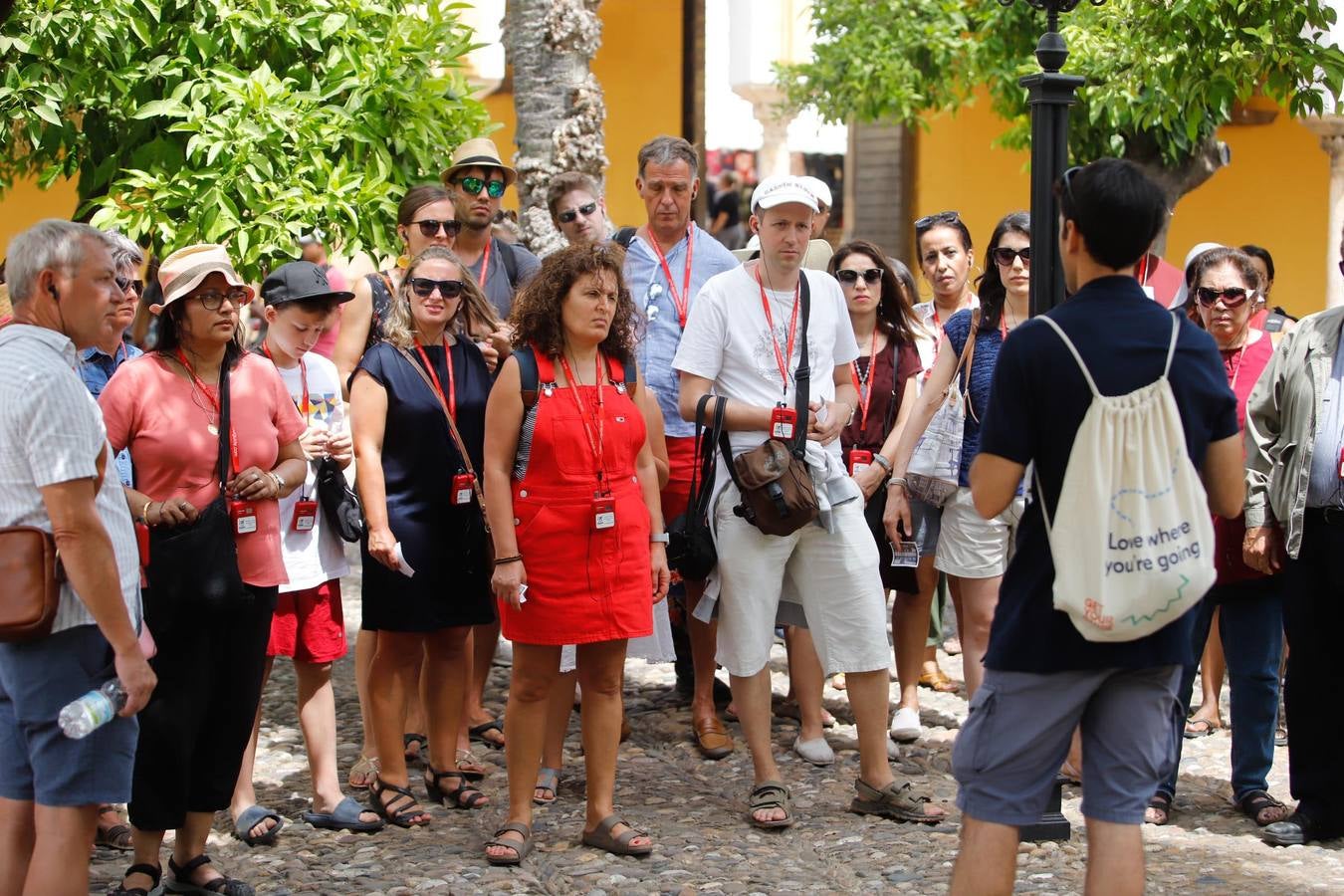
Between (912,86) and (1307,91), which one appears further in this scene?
(912,86)

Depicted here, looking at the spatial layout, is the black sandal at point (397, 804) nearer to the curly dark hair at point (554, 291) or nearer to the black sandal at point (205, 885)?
the black sandal at point (205, 885)

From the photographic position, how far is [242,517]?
16.9 feet

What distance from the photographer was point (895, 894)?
521cm

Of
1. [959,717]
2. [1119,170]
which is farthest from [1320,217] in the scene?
[1119,170]

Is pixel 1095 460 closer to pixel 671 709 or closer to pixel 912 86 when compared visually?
pixel 671 709

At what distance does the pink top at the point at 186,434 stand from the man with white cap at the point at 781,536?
5.26 ft

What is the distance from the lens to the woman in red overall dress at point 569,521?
5.45 m

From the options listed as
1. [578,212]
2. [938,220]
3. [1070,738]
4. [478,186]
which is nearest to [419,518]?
[478,186]

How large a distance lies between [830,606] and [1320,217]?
12145mm

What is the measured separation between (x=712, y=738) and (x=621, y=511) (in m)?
1.75

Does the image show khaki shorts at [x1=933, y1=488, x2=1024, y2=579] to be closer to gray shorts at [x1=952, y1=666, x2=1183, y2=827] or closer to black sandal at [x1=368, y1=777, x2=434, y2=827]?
black sandal at [x1=368, y1=777, x2=434, y2=827]

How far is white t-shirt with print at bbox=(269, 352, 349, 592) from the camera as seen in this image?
5.86 m

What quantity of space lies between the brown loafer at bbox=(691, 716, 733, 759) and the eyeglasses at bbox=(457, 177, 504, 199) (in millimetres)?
2398

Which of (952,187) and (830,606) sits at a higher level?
(952,187)
